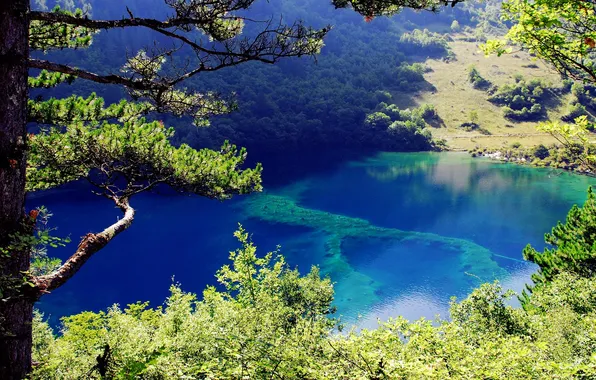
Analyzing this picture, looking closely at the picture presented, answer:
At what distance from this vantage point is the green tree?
5.46m

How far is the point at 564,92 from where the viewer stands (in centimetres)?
12538

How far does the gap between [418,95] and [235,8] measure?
138 m

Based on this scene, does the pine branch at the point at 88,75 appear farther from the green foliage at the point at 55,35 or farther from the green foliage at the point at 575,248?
the green foliage at the point at 575,248

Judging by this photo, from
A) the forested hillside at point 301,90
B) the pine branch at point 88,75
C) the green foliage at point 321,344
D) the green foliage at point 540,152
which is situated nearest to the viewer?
the pine branch at point 88,75

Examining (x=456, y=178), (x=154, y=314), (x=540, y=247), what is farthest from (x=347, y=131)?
(x=154, y=314)

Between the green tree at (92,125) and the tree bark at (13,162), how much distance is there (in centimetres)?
1

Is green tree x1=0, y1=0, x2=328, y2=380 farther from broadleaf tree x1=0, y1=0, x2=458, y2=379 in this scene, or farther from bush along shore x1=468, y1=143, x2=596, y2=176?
bush along shore x1=468, y1=143, x2=596, y2=176

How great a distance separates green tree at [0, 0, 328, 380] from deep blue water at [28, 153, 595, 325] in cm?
2068

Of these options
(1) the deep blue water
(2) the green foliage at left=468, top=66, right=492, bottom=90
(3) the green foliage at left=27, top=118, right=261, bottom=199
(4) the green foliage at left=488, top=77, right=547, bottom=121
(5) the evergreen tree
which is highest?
(2) the green foliage at left=468, top=66, right=492, bottom=90

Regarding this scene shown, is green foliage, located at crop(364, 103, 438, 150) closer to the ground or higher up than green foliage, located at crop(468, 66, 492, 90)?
closer to the ground

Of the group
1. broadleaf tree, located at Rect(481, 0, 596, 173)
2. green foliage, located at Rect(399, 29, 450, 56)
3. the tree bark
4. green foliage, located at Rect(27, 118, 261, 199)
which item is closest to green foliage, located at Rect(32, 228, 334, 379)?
the tree bark

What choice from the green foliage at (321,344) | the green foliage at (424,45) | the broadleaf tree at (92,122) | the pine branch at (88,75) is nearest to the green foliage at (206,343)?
the green foliage at (321,344)

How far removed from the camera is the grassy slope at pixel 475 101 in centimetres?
10744

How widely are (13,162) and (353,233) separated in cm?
4623
